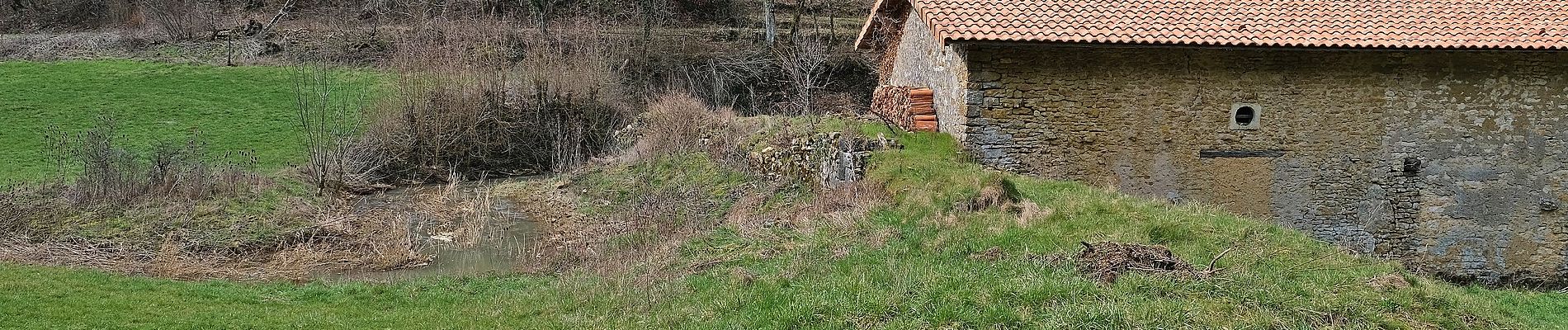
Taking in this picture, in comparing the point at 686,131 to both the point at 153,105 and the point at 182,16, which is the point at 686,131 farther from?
the point at 182,16

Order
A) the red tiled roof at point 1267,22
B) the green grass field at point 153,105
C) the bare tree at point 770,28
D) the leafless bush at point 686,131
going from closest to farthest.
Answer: the red tiled roof at point 1267,22, the leafless bush at point 686,131, the green grass field at point 153,105, the bare tree at point 770,28

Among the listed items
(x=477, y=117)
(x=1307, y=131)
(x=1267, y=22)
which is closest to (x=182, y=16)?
(x=477, y=117)

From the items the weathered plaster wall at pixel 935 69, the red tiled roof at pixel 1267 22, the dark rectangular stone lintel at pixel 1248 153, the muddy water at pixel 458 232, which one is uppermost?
the red tiled roof at pixel 1267 22

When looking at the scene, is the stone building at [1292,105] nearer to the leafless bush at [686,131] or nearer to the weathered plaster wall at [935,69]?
the weathered plaster wall at [935,69]

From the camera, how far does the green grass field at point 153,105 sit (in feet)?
62.1

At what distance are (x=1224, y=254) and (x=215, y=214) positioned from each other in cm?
1261

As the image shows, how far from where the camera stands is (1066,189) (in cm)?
1055

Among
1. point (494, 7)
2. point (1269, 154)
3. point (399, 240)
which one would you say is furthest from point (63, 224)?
point (494, 7)

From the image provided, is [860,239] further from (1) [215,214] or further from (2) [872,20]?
(1) [215,214]

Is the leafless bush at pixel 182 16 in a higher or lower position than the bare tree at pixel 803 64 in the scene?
higher

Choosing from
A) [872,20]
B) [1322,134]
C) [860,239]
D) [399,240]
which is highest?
[872,20]

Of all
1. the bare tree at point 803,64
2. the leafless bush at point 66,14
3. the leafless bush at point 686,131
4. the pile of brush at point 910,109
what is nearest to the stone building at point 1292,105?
the pile of brush at point 910,109

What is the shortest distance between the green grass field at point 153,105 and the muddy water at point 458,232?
3.39m

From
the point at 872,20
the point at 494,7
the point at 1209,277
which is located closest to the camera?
the point at 1209,277
